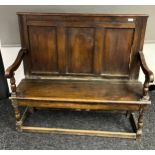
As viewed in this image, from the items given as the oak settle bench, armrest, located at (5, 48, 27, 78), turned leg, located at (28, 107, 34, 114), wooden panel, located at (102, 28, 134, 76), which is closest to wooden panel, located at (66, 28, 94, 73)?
the oak settle bench

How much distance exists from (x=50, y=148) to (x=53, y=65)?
74 centimetres

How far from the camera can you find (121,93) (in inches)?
67.9

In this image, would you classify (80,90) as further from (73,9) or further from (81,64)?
(73,9)

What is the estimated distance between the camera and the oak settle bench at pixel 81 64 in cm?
166

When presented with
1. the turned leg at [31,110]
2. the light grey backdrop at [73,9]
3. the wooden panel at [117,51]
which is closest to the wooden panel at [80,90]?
the wooden panel at [117,51]

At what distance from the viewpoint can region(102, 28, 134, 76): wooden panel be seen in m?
1.79

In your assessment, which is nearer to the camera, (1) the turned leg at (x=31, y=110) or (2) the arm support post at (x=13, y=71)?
(2) the arm support post at (x=13, y=71)

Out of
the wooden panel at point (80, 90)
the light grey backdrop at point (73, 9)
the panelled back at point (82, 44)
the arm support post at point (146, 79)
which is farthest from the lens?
the light grey backdrop at point (73, 9)

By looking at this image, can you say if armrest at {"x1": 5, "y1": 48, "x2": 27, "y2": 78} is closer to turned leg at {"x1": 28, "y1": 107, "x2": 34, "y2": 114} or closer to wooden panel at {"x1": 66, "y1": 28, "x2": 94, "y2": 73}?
wooden panel at {"x1": 66, "y1": 28, "x2": 94, "y2": 73}

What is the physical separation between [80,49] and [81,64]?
14 cm

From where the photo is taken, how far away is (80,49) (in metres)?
1.87

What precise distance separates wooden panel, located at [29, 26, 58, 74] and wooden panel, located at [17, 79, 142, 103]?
12 centimetres

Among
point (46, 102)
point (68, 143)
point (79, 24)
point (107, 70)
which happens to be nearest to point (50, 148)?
point (68, 143)

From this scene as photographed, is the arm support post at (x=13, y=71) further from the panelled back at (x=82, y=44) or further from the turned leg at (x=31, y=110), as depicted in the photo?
the turned leg at (x=31, y=110)
